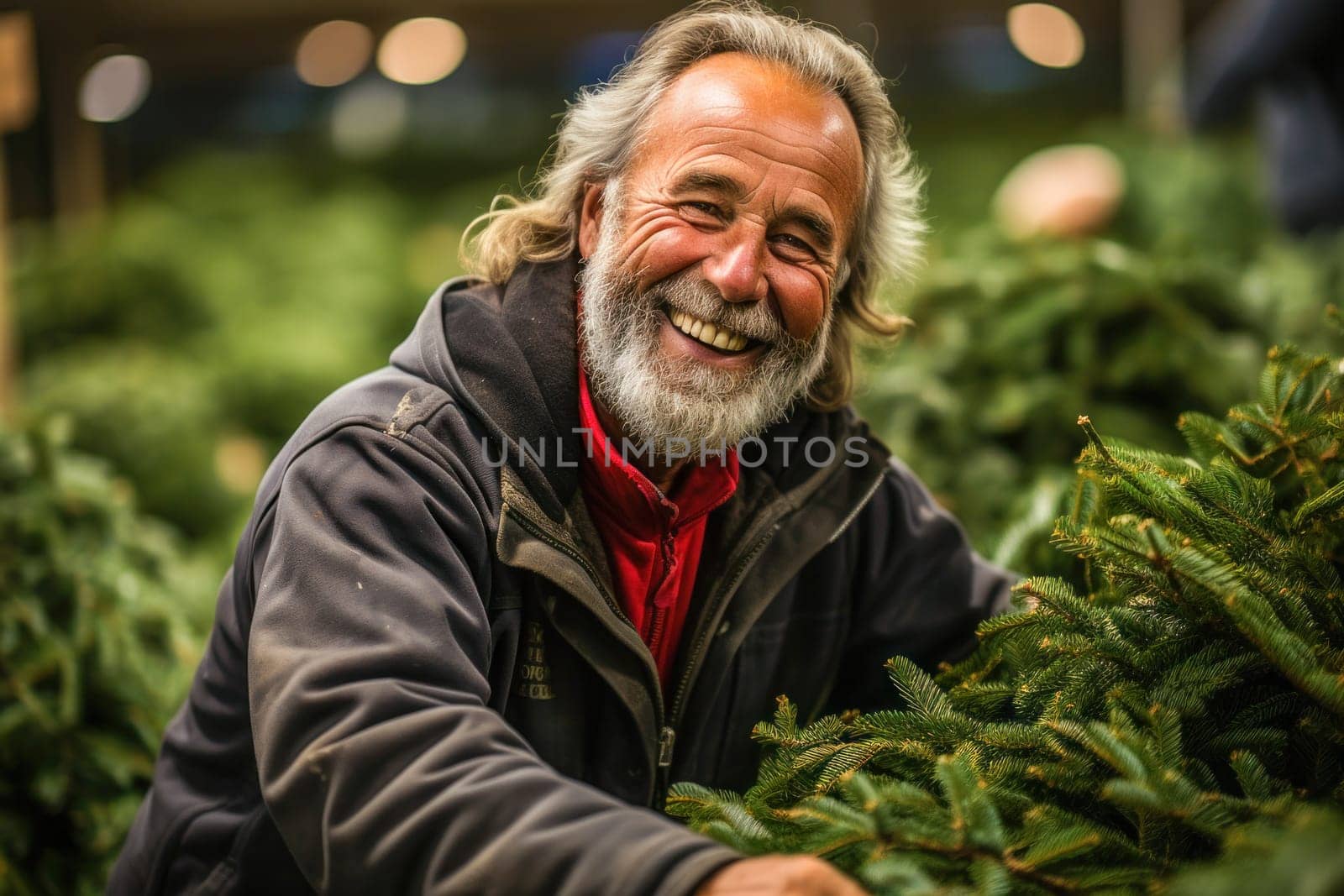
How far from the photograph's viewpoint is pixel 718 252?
2.02 meters

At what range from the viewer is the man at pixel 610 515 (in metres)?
1.52

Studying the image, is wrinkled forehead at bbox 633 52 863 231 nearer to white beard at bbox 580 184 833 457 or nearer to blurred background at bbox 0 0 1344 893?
white beard at bbox 580 184 833 457

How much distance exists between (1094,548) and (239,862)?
142 cm

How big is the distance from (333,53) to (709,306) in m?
6.52

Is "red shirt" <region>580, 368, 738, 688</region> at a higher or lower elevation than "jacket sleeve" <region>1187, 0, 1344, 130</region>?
lower

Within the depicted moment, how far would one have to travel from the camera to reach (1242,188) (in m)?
6.24

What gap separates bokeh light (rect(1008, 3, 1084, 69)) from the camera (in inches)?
285

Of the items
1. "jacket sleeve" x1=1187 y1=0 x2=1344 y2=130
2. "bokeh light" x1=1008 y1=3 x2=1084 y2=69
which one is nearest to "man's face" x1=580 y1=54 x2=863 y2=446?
"jacket sleeve" x1=1187 y1=0 x2=1344 y2=130

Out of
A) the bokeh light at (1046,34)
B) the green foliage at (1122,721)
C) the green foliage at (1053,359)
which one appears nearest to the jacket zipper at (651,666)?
the green foliage at (1122,721)

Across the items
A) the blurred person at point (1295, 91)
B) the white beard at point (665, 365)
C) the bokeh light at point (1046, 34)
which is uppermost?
the bokeh light at point (1046, 34)

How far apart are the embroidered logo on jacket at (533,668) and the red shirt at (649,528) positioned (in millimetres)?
173

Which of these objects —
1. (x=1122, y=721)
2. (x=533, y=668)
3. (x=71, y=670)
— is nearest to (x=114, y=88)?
(x=71, y=670)

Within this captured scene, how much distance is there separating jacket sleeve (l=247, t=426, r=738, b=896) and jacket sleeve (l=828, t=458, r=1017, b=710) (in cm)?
88
